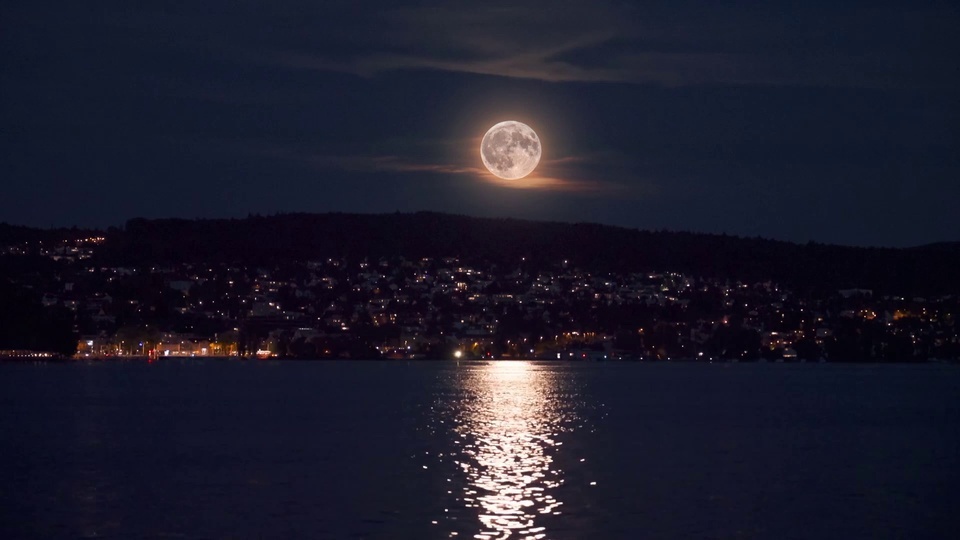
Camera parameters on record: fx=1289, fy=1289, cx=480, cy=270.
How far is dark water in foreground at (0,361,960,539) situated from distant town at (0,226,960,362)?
2850 inches

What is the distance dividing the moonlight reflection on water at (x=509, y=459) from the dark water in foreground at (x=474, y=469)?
0.10 metres

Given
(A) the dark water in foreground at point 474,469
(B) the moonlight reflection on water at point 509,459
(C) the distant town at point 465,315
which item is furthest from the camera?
(C) the distant town at point 465,315

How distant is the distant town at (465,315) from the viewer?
130 metres

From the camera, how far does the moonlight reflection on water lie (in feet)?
73.8

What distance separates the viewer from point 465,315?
5669 inches

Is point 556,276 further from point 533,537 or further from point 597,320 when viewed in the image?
point 533,537

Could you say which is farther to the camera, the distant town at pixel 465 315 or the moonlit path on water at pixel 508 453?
the distant town at pixel 465 315

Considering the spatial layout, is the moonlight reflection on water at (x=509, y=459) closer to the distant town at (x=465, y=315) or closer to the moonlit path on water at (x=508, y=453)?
the moonlit path on water at (x=508, y=453)

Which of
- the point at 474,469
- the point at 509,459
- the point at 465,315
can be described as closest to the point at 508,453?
the point at 509,459

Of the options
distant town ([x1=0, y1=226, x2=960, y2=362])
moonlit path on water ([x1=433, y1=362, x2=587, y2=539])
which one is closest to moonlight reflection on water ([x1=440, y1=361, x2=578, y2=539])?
moonlit path on water ([x1=433, y1=362, x2=587, y2=539])

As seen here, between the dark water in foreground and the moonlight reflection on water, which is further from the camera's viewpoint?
the moonlight reflection on water

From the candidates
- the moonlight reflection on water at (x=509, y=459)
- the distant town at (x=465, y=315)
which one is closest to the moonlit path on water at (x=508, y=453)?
the moonlight reflection on water at (x=509, y=459)

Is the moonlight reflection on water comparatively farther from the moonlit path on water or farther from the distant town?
the distant town

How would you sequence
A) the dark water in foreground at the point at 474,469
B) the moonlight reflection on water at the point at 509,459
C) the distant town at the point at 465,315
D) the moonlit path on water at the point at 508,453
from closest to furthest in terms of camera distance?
the dark water in foreground at the point at 474,469 < the moonlight reflection on water at the point at 509,459 < the moonlit path on water at the point at 508,453 < the distant town at the point at 465,315
